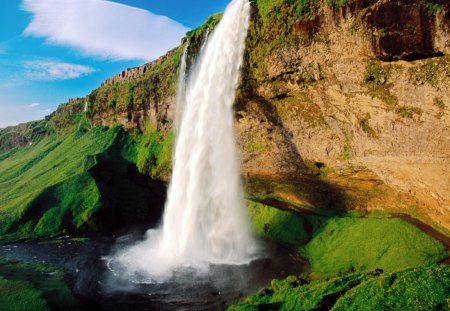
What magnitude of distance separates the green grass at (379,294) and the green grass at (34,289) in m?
9.15

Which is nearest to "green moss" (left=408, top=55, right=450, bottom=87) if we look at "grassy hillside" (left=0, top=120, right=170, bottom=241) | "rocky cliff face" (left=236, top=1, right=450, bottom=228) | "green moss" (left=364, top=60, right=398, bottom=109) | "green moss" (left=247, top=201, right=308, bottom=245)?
"rocky cliff face" (left=236, top=1, right=450, bottom=228)

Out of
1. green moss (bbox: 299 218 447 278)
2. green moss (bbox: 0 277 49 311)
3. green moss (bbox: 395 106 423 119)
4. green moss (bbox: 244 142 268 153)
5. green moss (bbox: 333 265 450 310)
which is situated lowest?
green moss (bbox: 0 277 49 311)

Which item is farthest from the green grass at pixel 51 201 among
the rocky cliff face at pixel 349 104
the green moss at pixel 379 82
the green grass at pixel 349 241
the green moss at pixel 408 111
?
the green moss at pixel 408 111

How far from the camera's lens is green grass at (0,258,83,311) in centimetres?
1544

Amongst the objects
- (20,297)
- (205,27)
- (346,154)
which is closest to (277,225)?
(346,154)

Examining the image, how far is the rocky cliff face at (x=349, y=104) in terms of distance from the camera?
15.4 m

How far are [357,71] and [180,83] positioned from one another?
17.2m

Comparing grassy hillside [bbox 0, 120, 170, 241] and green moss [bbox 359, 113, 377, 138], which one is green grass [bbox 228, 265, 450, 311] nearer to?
green moss [bbox 359, 113, 377, 138]

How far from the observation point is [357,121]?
60.5ft

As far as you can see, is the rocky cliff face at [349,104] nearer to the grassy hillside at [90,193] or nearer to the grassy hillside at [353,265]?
the grassy hillside at [353,265]

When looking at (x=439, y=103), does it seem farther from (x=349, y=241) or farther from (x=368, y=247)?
(x=349, y=241)

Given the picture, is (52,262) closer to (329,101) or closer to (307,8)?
(329,101)

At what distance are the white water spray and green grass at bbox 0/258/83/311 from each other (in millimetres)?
3958

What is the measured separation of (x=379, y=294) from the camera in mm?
9273
